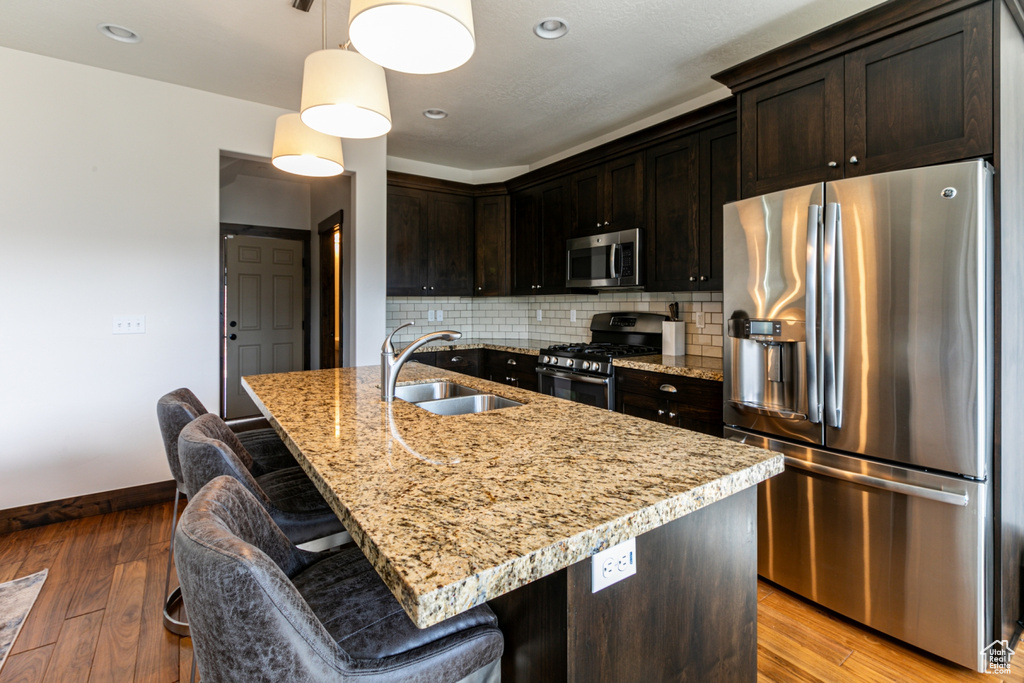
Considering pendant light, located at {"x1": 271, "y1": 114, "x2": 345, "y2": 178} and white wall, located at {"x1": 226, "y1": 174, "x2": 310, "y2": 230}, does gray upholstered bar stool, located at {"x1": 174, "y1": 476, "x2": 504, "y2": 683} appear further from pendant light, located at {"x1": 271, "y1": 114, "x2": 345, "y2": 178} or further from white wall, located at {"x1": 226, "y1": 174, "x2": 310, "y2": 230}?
white wall, located at {"x1": 226, "y1": 174, "x2": 310, "y2": 230}

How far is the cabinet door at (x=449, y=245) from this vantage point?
4.69 metres

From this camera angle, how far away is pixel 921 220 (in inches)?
70.4

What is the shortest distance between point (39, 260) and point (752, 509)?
3829 mm

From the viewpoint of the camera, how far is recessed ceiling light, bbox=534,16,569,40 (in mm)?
2451

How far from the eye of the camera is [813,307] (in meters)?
2.04

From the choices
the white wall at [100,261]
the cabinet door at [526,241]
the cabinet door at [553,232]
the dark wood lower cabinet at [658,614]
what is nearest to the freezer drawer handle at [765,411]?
the dark wood lower cabinet at [658,614]

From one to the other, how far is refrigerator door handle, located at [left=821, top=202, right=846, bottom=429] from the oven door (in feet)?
4.15

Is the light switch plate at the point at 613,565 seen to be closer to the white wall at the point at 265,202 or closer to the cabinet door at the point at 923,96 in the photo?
the cabinet door at the point at 923,96

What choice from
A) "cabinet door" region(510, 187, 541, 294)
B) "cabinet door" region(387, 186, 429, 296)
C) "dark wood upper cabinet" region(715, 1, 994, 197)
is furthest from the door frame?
"dark wood upper cabinet" region(715, 1, 994, 197)

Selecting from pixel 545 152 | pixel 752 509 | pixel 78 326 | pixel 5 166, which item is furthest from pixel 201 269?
pixel 752 509

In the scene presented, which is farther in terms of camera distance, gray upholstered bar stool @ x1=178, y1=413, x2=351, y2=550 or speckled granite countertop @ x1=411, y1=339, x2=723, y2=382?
speckled granite countertop @ x1=411, y1=339, x2=723, y2=382

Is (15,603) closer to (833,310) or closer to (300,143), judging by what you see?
(300,143)

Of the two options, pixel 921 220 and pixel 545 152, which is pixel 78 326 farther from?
pixel 921 220

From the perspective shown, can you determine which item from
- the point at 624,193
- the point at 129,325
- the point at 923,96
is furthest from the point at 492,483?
the point at 129,325
